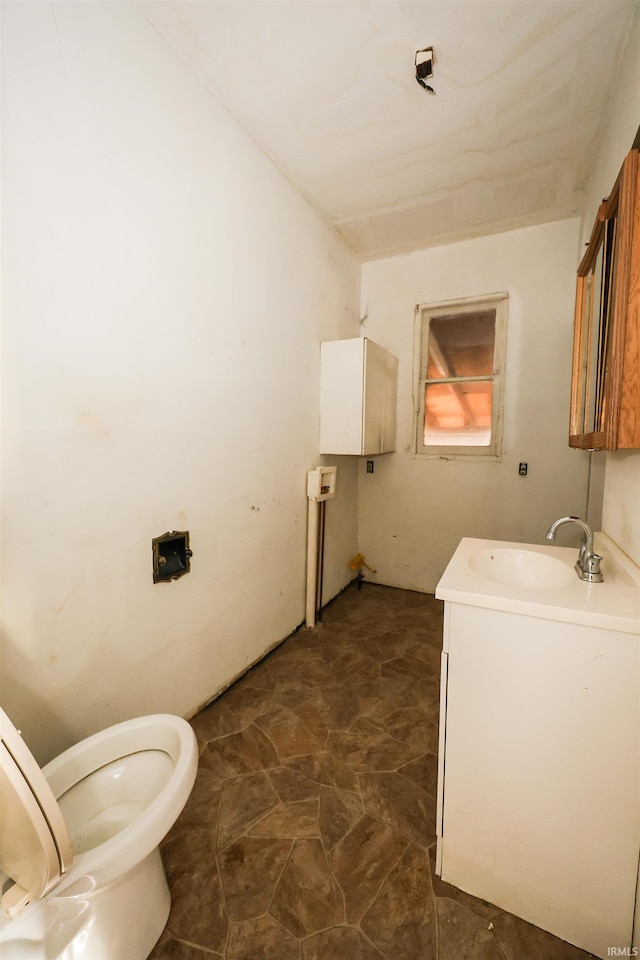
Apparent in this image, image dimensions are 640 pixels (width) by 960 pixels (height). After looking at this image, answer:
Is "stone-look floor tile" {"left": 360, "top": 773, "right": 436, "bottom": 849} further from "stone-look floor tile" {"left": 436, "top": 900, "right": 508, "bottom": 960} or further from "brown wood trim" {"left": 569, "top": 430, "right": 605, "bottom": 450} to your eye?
"brown wood trim" {"left": 569, "top": 430, "right": 605, "bottom": 450}

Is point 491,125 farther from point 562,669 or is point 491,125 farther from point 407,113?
point 562,669

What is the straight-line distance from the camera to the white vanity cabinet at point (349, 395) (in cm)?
253

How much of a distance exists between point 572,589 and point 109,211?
1.89m

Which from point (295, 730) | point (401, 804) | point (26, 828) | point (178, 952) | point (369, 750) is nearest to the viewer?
point (26, 828)

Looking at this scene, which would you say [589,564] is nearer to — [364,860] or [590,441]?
[590,441]

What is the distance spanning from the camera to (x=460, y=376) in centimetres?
298

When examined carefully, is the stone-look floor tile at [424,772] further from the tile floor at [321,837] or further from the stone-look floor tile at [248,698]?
the stone-look floor tile at [248,698]

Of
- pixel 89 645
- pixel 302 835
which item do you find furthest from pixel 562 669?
pixel 89 645

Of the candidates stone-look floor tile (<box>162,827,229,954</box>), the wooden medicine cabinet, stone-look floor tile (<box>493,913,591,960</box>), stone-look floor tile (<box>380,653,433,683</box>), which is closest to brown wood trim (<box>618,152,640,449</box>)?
the wooden medicine cabinet

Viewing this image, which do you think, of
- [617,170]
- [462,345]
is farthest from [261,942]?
[462,345]

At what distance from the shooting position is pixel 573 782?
0.95 meters

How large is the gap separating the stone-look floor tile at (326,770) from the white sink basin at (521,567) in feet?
3.13

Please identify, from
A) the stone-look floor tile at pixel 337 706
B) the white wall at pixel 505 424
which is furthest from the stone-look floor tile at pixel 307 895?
the white wall at pixel 505 424

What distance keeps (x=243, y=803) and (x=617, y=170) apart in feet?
9.34
